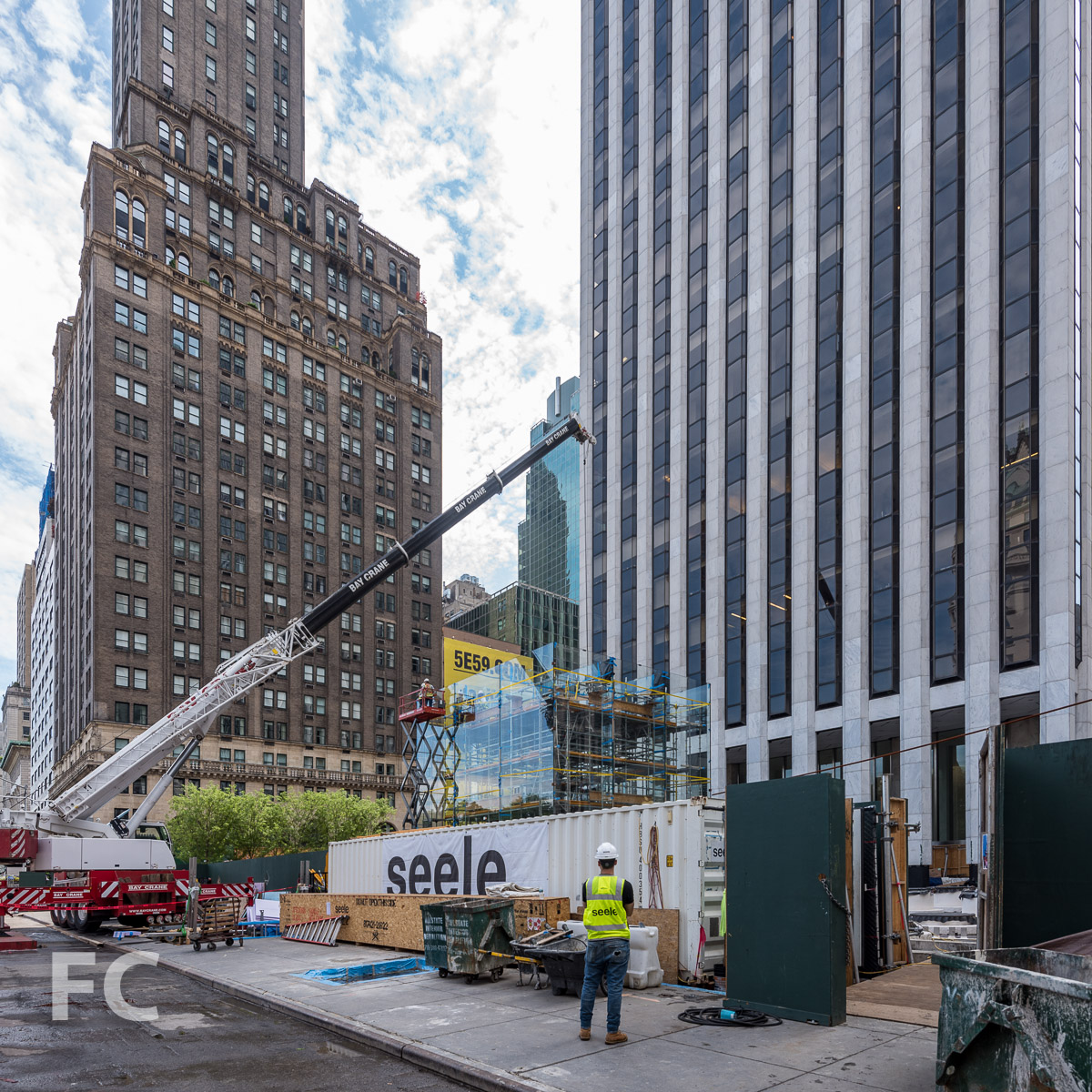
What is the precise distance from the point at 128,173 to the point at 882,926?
267 ft

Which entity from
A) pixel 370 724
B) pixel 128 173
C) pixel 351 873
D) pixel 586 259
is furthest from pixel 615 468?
pixel 128 173

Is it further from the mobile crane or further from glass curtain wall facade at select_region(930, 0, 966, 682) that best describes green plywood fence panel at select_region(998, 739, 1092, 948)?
glass curtain wall facade at select_region(930, 0, 966, 682)

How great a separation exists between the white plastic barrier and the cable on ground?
1.92 metres

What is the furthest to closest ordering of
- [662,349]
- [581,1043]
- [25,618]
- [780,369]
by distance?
[25,618]
[662,349]
[780,369]
[581,1043]

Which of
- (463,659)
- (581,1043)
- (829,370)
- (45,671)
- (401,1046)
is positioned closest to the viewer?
(581,1043)

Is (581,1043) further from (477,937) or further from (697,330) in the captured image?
(697,330)

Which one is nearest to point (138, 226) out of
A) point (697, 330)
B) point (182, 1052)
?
point (697, 330)

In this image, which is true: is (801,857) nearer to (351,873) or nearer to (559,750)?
(351,873)

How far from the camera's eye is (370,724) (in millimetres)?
83625

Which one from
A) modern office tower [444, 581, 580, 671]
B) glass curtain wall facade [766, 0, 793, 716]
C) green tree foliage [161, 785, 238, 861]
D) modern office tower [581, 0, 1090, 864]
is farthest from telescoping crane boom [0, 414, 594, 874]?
modern office tower [444, 581, 580, 671]

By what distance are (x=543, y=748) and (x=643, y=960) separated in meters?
16.6

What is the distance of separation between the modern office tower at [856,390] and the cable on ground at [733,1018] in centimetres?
1464

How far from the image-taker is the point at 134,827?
2881 centimetres

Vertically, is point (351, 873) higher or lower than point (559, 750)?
lower
